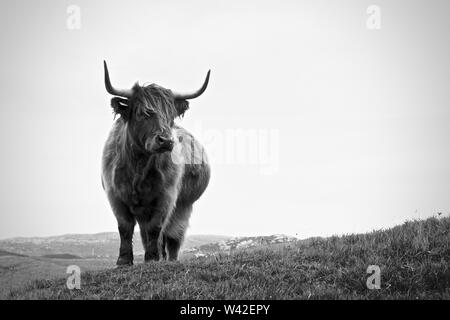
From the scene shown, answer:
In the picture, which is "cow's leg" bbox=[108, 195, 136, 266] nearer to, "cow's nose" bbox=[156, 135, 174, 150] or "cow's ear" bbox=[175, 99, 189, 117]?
"cow's nose" bbox=[156, 135, 174, 150]

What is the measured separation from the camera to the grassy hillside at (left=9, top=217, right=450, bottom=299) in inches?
253

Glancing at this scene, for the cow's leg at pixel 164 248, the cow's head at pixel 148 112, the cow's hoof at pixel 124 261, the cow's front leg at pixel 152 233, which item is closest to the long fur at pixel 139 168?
the cow's head at pixel 148 112

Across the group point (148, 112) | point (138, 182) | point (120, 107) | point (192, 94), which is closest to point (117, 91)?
point (120, 107)

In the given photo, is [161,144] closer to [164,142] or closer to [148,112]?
[164,142]

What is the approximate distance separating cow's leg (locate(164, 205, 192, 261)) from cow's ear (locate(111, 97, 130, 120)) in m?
4.05

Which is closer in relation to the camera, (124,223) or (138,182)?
(138,182)

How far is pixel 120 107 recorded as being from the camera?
31.8ft

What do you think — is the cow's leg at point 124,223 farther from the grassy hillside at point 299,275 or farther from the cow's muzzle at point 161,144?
the cow's muzzle at point 161,144

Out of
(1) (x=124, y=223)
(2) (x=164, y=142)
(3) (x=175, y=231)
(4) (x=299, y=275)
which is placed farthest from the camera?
(3) (x=175, y=231)

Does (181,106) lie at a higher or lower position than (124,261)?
higher

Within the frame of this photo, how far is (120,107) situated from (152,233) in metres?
2.83

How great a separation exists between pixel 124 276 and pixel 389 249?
447 cm

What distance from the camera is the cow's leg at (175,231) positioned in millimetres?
12836
